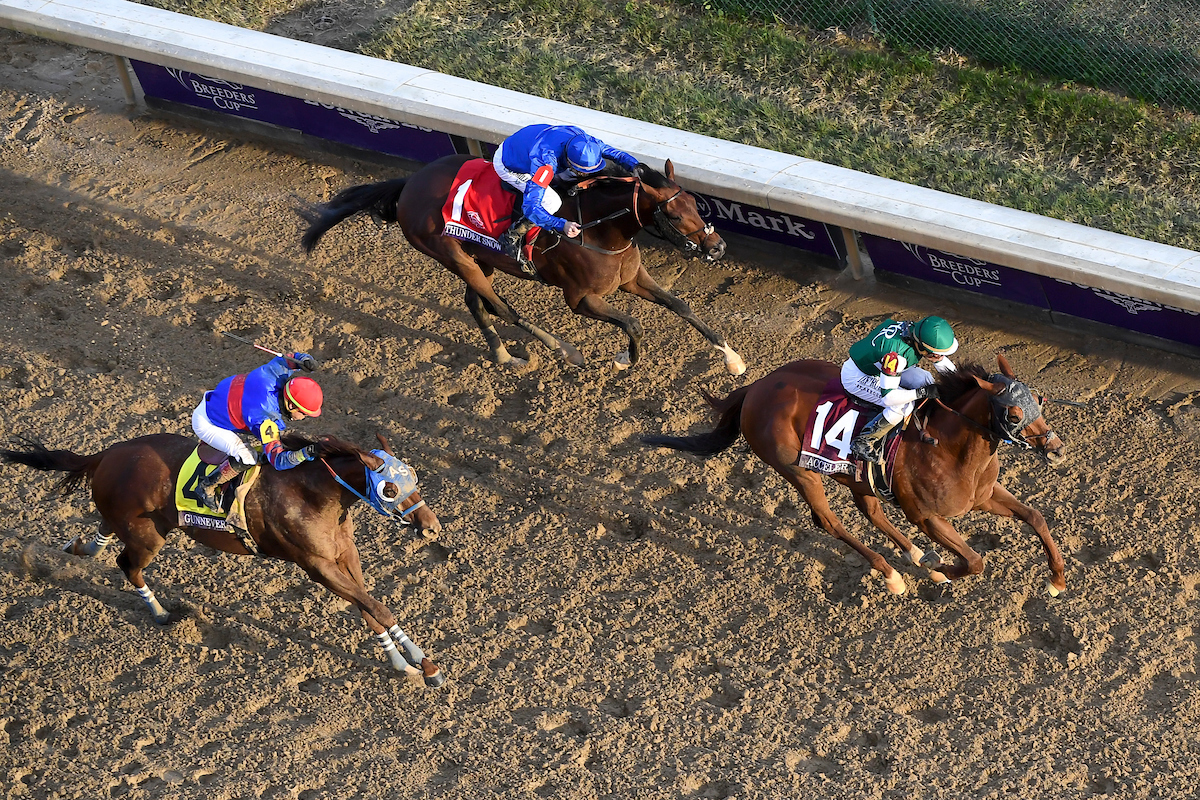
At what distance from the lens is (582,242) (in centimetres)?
762

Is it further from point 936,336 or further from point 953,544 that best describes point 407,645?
point 936,336

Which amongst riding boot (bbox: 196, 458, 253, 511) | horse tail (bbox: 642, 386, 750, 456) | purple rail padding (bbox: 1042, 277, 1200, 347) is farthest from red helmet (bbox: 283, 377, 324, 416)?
purple rail padding (bbox: 1042, 277, 1200, 347)

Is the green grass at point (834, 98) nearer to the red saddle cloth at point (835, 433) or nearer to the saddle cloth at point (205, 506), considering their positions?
the red saddle cloth at point (835, 433)

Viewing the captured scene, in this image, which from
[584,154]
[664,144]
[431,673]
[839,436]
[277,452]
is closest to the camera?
[277,452]

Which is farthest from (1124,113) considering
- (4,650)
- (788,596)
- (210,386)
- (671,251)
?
(4,650)

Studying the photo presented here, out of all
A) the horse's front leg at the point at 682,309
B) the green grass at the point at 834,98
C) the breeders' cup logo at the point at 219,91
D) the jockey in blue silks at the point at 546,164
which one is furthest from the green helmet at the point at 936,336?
the breeders' cup logo at the point at 219,91

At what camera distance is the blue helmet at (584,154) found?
288 inches

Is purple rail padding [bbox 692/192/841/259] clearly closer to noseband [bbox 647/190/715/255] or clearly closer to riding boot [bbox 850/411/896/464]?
noseband [bbox 647/190/715/255]

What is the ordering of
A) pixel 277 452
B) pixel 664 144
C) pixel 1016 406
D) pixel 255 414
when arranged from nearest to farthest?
1. pixel 1016 406
2. pixel 255 414
3. pixel 277 452
4. pixel 664 144

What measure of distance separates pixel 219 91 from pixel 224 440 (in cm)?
518

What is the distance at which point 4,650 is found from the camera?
676 cm

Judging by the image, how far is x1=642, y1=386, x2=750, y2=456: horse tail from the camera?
22.5ft

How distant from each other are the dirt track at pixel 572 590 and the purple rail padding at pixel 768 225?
0.61 ft

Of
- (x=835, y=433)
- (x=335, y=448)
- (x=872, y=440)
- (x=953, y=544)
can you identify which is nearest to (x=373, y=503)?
(x=335, y=448)
